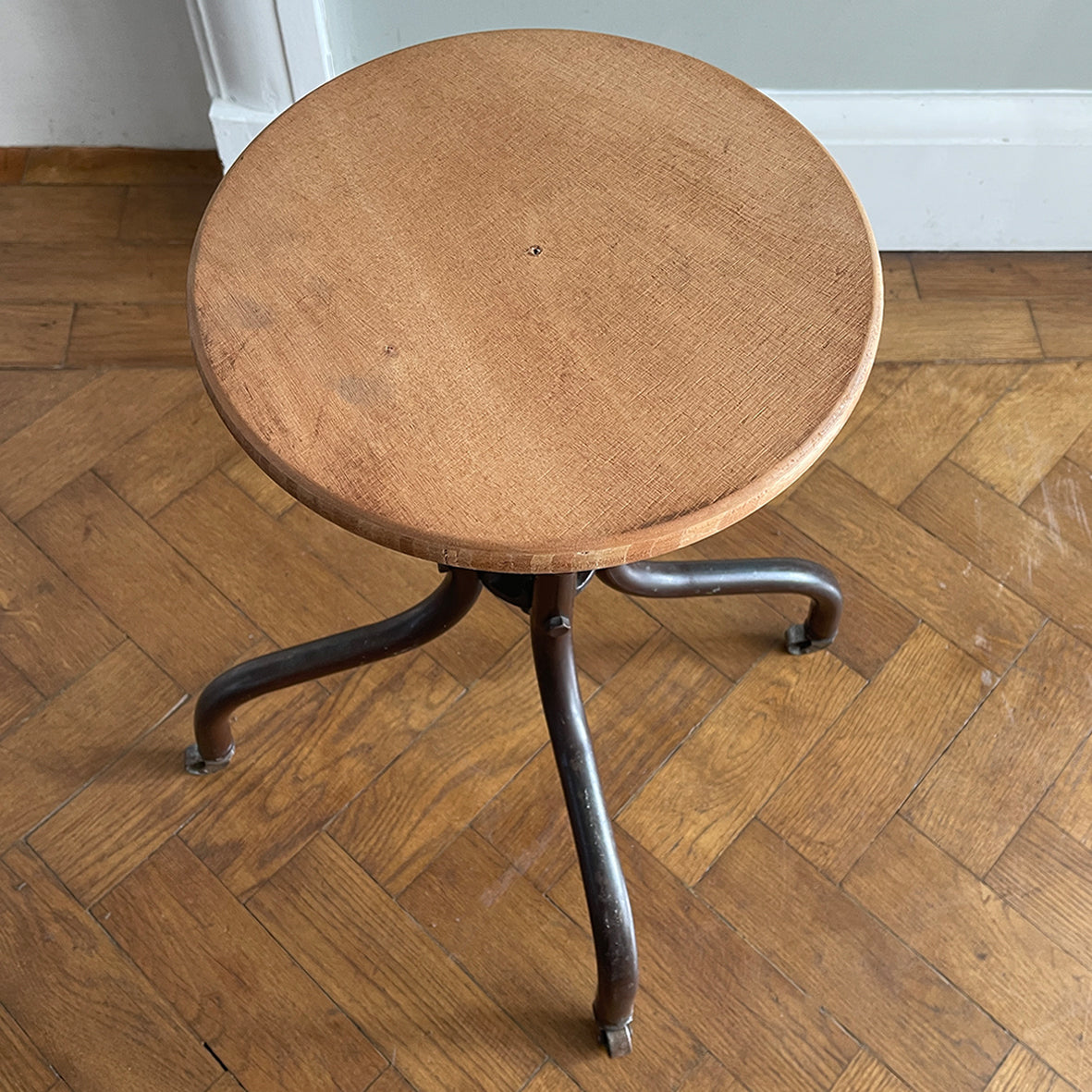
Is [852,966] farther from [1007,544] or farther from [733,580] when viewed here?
[1007,544]

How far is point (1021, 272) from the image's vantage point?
1.42m

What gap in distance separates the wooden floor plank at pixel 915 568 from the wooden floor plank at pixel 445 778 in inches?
14.4

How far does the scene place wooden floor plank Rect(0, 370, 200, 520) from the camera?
1.23 m

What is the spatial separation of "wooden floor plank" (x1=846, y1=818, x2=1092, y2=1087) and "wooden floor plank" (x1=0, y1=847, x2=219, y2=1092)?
601 millimetres

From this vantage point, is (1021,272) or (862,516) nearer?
(862,516)

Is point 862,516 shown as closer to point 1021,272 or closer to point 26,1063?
point 1021,272

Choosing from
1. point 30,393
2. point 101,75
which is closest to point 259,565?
point 30,393

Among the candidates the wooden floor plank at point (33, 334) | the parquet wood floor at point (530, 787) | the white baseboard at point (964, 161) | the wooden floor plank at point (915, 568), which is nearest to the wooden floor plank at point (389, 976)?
the parquet wood floor at point (530, 787)

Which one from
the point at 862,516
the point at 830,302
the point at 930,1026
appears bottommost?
the point at 930,1026

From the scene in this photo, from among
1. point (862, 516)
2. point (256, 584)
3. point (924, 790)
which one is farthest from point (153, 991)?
point (862, 516)

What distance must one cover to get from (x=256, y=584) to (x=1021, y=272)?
1010 mm

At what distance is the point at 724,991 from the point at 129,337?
99 cm

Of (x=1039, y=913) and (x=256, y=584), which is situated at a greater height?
(x=256, y=584)

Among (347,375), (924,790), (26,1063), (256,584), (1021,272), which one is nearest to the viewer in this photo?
(347,375)
